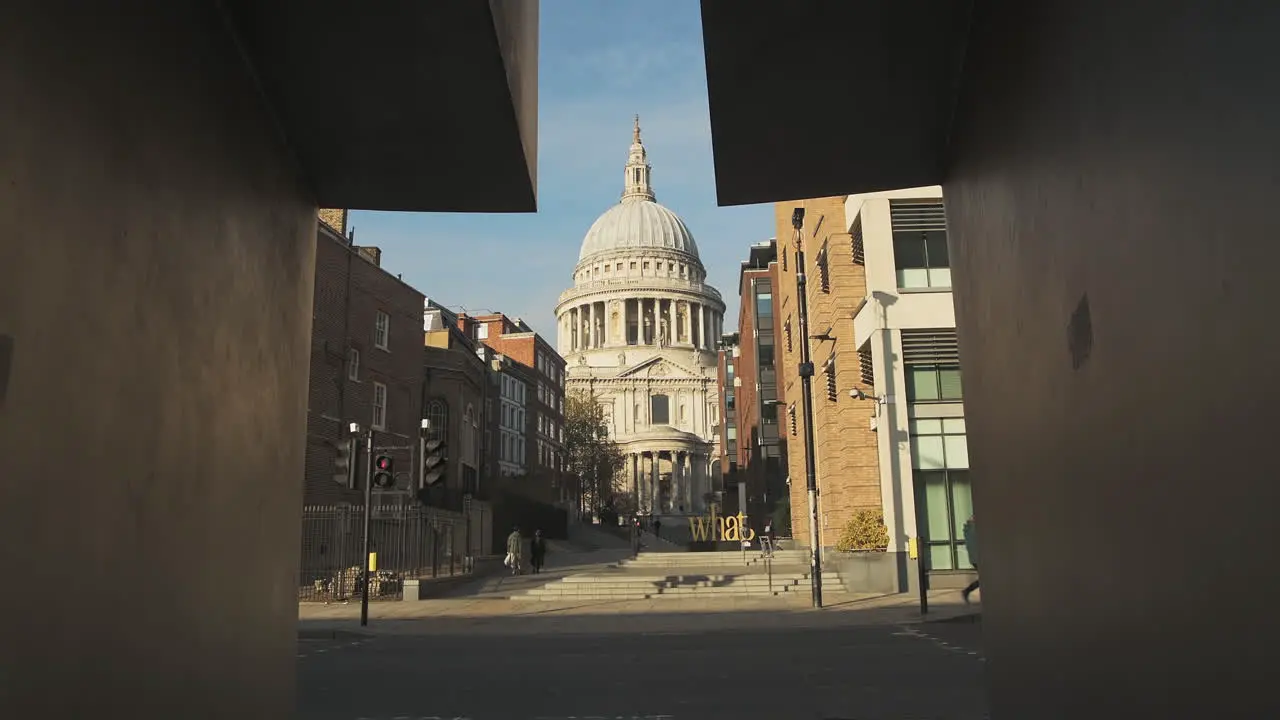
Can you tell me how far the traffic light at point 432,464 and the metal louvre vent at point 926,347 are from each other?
15.8 m

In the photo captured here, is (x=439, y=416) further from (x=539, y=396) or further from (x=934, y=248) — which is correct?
(x=539, y=396)

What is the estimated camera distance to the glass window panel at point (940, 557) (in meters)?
27.6

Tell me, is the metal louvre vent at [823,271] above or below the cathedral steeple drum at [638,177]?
below

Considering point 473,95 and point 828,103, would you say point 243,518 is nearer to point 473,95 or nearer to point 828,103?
point 473,95

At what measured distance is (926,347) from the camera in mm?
28266

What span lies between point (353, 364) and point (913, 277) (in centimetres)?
1937

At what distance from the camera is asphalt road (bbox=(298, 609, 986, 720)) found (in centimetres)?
1016

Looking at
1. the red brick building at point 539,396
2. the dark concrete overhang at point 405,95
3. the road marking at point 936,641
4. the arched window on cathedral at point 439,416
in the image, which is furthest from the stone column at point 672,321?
the dark concrete overhang at point 405,95

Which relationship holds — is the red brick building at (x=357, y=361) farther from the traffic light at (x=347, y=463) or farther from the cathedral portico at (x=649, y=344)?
the cathedral portico at (x=649, y=344)

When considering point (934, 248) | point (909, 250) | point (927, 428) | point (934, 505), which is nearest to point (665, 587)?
point (934, 505)

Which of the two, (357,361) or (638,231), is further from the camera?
(638,231)

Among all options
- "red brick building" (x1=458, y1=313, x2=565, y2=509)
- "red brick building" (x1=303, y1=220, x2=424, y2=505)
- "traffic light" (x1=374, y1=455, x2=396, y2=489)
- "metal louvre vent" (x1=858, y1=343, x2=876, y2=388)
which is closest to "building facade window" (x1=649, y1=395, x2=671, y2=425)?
"red brick building" (x1=458, y1=313, x2=565, y2=509)

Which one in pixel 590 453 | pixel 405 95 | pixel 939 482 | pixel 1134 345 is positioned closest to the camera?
pixel 1134 345

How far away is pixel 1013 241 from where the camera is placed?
4.44m
